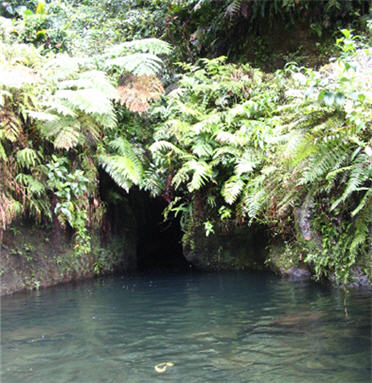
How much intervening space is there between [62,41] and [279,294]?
24.1 ft

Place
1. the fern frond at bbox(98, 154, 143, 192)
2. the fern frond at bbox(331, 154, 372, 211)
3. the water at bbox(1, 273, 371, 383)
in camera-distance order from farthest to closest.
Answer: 1. the fern frond at bbox(98, 154, 143, 192)
2. the fern frond at bbox(331, 154, 372, 211)
3. the water at bbox(1, 273, 371, 383)

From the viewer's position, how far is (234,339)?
12.7 feet

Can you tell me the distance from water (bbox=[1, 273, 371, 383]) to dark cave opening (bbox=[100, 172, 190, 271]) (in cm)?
239

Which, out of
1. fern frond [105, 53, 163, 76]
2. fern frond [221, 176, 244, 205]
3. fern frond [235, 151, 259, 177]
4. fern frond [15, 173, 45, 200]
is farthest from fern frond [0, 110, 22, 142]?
fern frond [235, 151, 259, 177]

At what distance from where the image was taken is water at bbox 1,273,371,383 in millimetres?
3201

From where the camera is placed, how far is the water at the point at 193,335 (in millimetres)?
3201

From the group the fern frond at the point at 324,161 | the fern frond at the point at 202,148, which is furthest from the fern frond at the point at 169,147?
the fern frond at the point at 324,161

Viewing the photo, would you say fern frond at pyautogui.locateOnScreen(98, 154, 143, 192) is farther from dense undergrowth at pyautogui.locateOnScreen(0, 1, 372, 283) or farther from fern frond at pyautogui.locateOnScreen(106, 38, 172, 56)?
fern frond at pyautogui.locateOnScreen(106, 38, 172, 56)

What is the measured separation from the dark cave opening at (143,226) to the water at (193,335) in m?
2.39

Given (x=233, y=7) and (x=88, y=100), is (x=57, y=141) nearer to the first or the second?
(x=88, y=100)

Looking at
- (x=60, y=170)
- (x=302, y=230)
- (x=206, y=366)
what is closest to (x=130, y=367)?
(x=206, y=366)

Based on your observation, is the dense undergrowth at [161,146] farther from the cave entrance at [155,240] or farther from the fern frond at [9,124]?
the cave entrance at [155,240]

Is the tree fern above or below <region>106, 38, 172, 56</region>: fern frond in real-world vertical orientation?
below

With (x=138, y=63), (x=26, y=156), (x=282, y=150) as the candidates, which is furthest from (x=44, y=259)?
(x=282, y=150)
